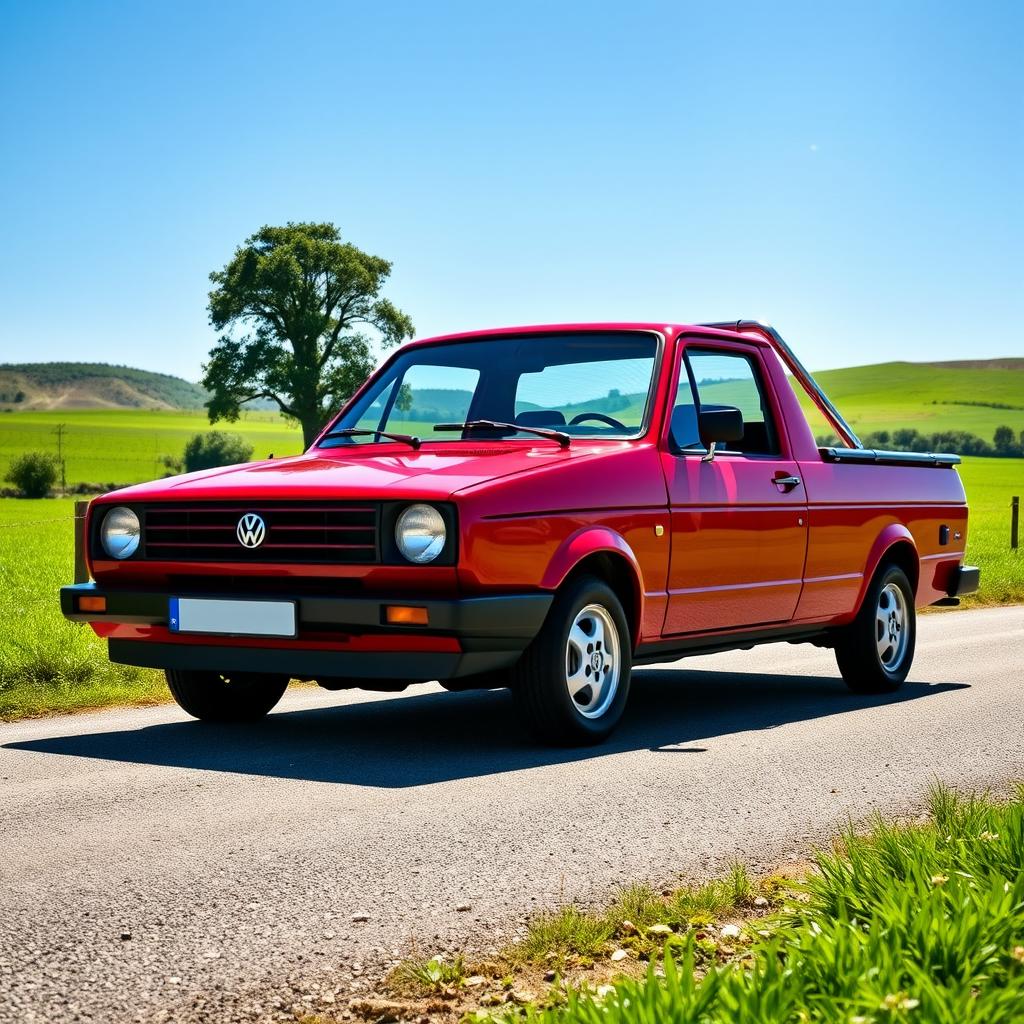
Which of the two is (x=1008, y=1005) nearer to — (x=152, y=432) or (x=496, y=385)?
(x=496, y=385)

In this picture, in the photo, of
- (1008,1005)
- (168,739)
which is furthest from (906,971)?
(168,739)

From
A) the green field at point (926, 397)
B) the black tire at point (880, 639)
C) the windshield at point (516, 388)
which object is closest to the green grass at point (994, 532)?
the black tire at point (880, 639)

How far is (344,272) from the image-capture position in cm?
7369

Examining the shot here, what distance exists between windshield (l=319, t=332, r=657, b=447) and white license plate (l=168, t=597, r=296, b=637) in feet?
5.29

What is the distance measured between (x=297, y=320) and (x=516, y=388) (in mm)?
66223

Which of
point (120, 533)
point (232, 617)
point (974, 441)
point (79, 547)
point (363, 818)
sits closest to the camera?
point (363, 818)

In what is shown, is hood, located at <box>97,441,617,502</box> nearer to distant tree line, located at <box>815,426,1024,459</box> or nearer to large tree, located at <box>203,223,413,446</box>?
large tree, located at <box>203,223,413,446</box>

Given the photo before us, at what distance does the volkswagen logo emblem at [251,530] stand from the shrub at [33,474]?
70150 mm

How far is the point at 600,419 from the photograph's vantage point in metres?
7.76

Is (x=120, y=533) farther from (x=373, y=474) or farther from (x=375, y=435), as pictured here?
(x=375, y=435)

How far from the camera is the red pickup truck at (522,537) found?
6.37 metres

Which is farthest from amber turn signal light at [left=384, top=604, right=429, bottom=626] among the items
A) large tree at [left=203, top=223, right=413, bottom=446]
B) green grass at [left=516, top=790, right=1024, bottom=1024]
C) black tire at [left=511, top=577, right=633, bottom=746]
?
large tree at [left=203, top=223, right=413, bottom=446]

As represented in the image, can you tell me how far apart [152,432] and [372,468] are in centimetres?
14563

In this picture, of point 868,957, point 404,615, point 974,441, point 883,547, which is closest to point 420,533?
point 404,615
